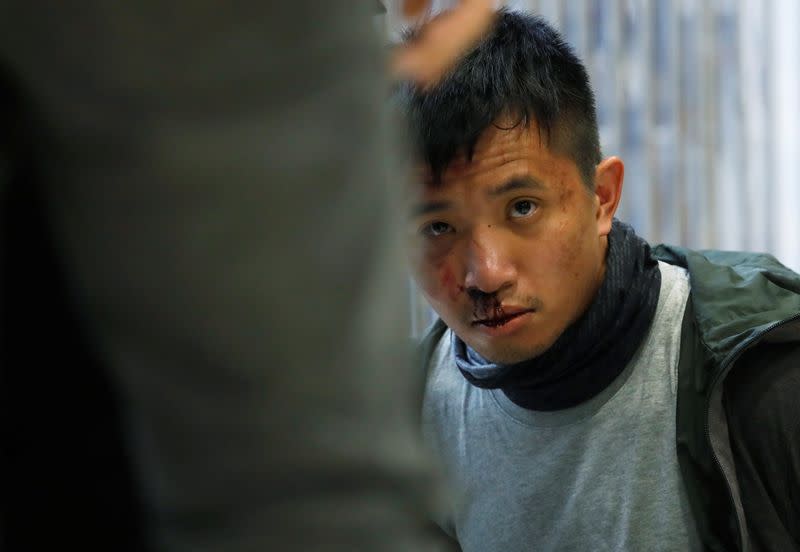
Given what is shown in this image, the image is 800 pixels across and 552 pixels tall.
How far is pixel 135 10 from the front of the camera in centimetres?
33

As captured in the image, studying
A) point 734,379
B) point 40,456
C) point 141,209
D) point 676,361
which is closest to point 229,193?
point 141,209

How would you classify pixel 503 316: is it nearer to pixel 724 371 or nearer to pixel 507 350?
pixel 507 350

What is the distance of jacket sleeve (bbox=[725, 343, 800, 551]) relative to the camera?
4.41 feet

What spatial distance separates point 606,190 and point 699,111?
4.02 ft

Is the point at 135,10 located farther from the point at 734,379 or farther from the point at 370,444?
the point at 734,379

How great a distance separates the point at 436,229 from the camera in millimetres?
1520

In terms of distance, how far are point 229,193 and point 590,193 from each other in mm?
1285

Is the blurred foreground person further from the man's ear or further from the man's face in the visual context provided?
the man's ear

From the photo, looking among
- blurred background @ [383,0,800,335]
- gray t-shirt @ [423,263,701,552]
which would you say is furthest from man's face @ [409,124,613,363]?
blurred background @ [383,0,800,335]

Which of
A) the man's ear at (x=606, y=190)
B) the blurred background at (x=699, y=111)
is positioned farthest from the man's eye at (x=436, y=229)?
the blurred background at (x=699, y=111)

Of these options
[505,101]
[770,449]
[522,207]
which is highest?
[505,101]

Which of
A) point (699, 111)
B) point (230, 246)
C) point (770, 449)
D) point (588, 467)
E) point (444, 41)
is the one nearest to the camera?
point (230, 246)

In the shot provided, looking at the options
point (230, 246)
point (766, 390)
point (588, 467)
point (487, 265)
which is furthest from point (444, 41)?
point (588, 467)

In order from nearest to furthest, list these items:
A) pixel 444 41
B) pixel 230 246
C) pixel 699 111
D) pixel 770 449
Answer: pixel 230 246 < pixel 444 41 < pixel 770 449 < pixel 699 111
